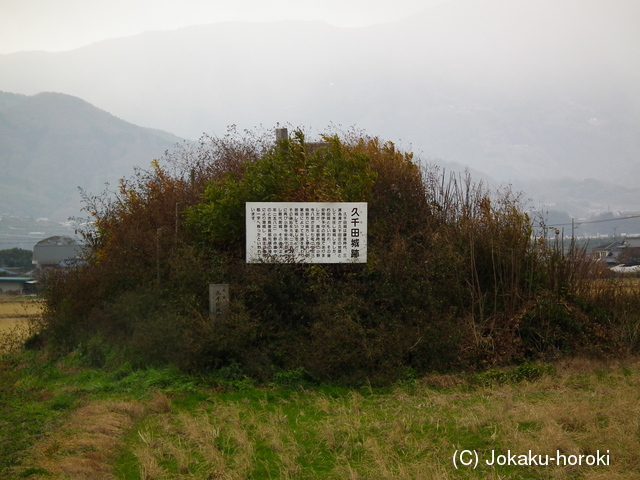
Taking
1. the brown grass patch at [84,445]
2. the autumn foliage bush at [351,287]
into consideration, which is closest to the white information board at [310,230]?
the autumn foliage bush at [351,287]

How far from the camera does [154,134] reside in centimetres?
16512

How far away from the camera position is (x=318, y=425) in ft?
26.4

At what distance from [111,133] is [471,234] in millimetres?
154468

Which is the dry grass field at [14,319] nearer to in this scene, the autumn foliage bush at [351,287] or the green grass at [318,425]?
the autumn foliage bush at [351,287]

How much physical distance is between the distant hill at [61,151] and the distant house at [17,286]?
65434mm

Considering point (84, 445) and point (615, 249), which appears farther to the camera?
point (615, 249)

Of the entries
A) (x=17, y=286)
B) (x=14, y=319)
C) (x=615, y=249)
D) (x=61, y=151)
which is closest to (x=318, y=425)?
(x=14, y=319)

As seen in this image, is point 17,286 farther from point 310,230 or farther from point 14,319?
point 310,230

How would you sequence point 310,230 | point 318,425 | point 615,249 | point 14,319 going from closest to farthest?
1. point 318,425
2. point 310,230
3. point 14,319
4. point 615,249

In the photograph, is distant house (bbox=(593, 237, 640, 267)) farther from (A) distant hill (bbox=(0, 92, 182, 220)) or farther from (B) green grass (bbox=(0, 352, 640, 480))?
(A) distant hill (bbox=(0, 92, 182, 220))

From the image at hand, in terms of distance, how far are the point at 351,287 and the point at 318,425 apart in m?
5.19

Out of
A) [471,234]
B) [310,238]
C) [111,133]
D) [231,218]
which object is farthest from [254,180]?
[111,133]

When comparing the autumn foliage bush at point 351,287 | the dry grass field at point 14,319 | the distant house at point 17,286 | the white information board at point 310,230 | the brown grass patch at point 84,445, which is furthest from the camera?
the distant house at point 17,286

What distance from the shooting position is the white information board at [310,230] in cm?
1320
